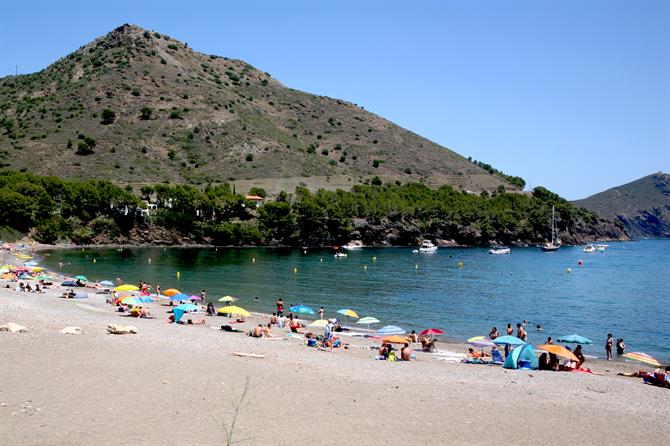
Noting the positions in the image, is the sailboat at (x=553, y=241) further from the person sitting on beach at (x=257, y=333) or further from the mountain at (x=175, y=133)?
the person sitting on beach at (x=257, y=333)

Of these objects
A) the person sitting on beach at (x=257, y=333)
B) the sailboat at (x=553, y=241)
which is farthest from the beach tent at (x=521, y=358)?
the sailboat at (x=553, y=241)

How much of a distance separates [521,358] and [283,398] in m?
12.5

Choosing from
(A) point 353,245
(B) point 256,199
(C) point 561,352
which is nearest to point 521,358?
(C) point 561,352

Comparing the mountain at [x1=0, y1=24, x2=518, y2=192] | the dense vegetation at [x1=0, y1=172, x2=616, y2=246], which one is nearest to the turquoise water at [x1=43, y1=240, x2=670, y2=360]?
the dense vegetation at [x1=0, y1=172, x2=616, y2=246]

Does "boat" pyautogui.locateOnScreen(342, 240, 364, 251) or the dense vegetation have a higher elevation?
the dense vegetation

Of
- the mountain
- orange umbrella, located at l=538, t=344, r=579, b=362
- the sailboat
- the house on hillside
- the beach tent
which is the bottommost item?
the beach tent

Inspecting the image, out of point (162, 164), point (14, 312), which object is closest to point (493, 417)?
point (14, 312)

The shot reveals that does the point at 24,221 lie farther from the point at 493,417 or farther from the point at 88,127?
the point at 493,417

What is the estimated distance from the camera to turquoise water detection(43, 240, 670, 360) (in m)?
43.8

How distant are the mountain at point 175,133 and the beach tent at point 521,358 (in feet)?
387

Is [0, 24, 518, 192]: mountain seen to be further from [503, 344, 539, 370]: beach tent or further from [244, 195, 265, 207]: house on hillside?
[503, 344, 539, 370]: beach tent

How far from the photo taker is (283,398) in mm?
18281

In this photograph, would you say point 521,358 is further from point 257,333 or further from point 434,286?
point 434,286

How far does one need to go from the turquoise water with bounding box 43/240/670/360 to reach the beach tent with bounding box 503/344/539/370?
406 inches
